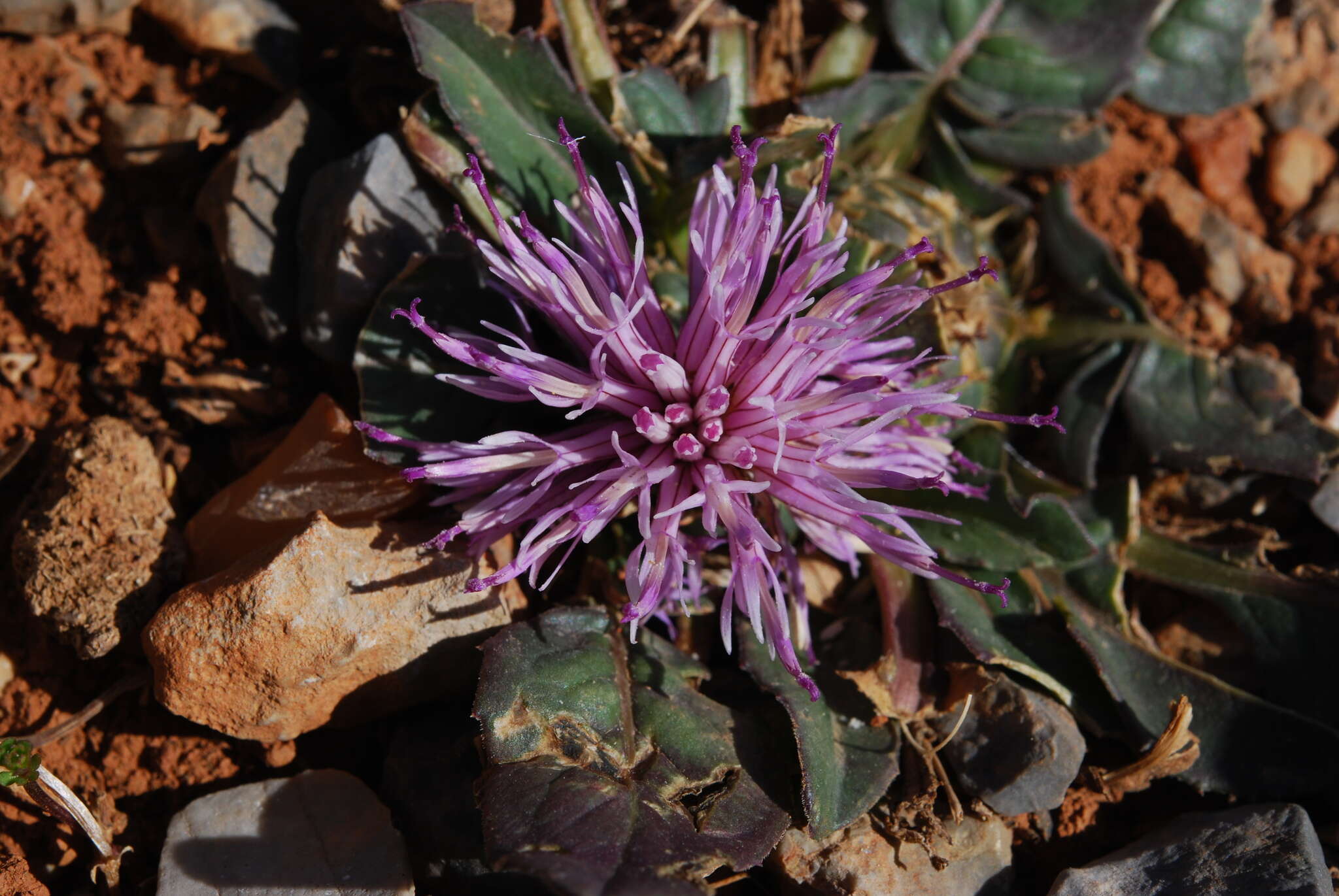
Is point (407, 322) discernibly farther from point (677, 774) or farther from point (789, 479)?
point (677, 774)

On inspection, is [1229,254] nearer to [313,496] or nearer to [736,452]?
[736,452]

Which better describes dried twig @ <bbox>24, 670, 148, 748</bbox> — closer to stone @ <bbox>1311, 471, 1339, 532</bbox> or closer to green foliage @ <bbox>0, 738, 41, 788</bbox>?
green foliage @ <bbox>0, 738, 41, 788</bbox>

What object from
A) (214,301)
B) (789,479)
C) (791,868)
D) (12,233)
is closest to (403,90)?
(214,301)

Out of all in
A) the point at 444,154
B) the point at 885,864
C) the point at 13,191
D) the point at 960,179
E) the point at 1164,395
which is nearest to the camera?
the point at 885,864

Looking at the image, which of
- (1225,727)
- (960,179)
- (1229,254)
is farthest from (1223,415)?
(960,179)

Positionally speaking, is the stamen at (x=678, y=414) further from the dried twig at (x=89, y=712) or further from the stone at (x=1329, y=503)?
the stone at (x=1329, y=503)

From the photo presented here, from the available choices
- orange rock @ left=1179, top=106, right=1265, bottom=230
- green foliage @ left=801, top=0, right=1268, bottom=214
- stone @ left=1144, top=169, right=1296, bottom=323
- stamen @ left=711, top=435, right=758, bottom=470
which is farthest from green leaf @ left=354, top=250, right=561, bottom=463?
orange rock @ left=1179, top=106, right=1265, bottom=230

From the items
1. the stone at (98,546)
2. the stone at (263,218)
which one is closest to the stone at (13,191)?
the stone at (263,218)
